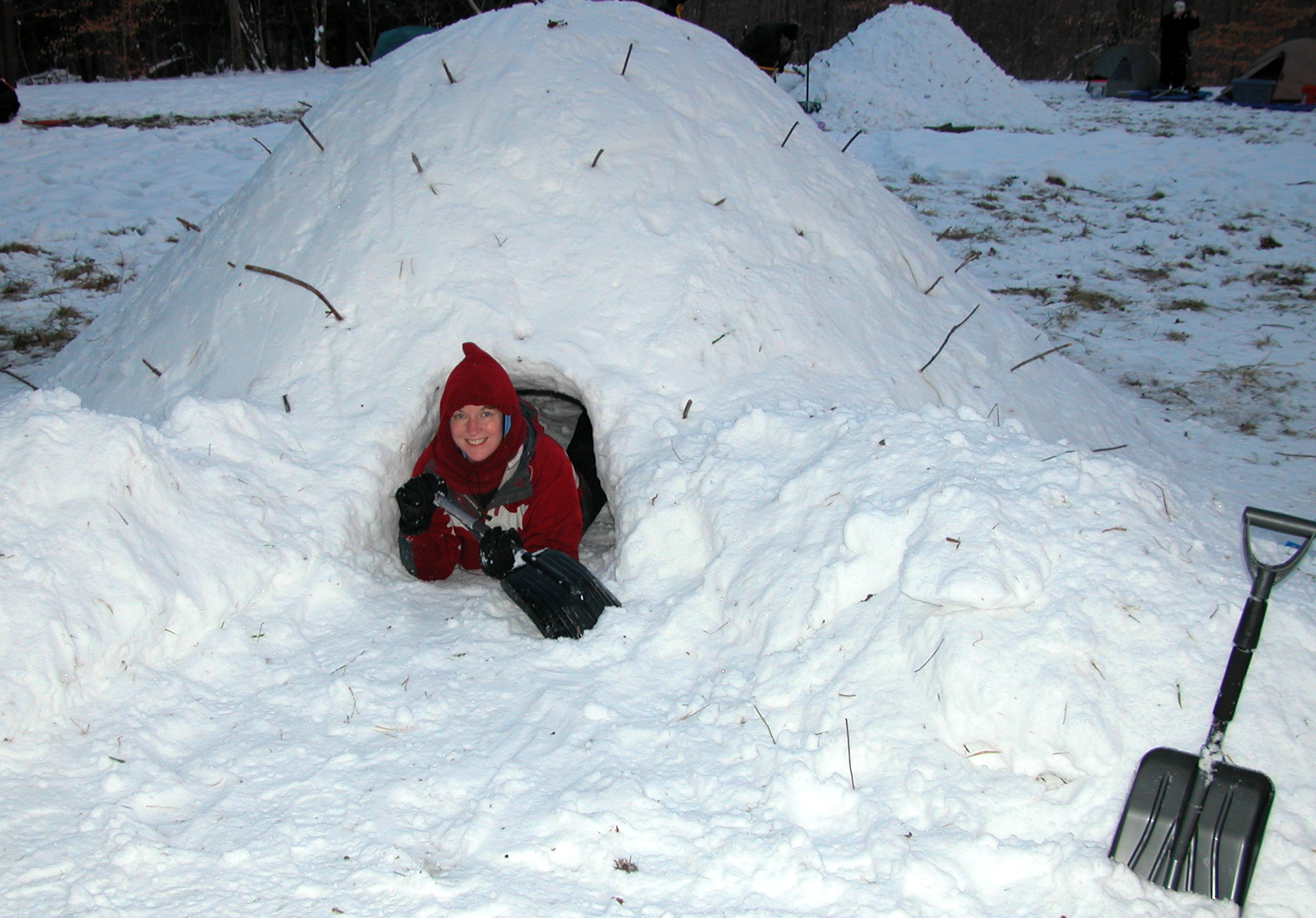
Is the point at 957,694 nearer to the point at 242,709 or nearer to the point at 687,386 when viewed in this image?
the point at 687,386

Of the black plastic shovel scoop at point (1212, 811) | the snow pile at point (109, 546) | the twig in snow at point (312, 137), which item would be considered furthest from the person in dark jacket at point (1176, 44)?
the snow pile at point (109, 546)

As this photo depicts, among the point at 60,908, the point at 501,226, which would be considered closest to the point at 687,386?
the point at 501,226

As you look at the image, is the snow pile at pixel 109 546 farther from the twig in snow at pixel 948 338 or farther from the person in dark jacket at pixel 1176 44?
the person in dark jacket at pixel 1176 44

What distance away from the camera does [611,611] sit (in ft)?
9.48

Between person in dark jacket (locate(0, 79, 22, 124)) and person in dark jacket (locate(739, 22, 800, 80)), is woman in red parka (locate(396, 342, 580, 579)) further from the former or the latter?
person in dark jacket (locate(739, 22, 800, 80))

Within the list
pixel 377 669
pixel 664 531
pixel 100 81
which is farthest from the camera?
pixel 100 81

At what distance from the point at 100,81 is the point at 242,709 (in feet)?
64.8

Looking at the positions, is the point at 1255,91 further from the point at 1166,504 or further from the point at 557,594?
the point at 557,594

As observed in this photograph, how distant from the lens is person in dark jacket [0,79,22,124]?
38.2ft

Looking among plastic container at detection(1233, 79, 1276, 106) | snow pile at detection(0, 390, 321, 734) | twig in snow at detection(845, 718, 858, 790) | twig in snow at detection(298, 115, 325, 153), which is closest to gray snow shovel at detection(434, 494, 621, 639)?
snow pile at detection(0, 390, 321, 734)

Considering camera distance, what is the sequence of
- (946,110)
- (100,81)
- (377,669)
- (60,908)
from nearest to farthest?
(60,908) → (377,669) → (946,110) → (100,81)

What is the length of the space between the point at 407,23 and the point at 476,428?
23038mm

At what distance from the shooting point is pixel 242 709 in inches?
97.0

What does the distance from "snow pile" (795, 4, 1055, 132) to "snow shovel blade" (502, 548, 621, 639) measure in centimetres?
1323
